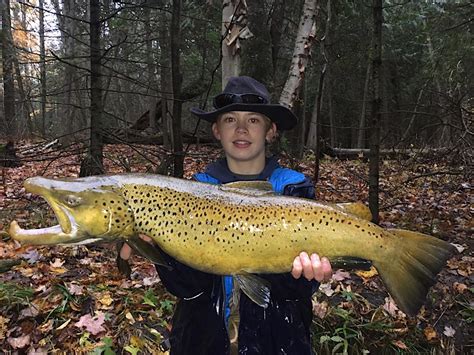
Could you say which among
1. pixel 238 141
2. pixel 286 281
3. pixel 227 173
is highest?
pixel 238 141

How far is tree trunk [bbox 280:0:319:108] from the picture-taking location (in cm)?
639

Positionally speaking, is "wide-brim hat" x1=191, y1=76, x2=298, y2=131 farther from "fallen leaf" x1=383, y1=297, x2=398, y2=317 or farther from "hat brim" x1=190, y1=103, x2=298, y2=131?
"fallen leaf" x1=383, y1=297, x2=398, y2=317

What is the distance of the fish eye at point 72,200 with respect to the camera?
2.09m

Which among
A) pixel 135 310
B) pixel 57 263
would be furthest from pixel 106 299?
pixel 57 263

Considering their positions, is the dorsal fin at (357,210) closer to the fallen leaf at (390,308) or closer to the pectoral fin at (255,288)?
the pectoral fin at (255,288)

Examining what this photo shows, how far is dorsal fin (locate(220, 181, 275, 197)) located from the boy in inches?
11.7

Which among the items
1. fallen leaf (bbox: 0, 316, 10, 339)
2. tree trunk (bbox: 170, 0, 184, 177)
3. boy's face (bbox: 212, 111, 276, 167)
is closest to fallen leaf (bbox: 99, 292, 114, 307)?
fallen leaf (bbox: 0, 316, 10, 339)

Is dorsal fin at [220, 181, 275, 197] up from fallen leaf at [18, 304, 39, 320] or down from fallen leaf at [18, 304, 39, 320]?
up

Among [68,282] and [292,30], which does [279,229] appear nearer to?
[68,282]

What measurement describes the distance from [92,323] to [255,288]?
229cm

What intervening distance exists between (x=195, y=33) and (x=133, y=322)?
26.4 feet

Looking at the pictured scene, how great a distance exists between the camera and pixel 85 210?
2.09 m

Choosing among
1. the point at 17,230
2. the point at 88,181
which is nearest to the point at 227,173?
the point at 88,181

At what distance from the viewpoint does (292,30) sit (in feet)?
50.5
